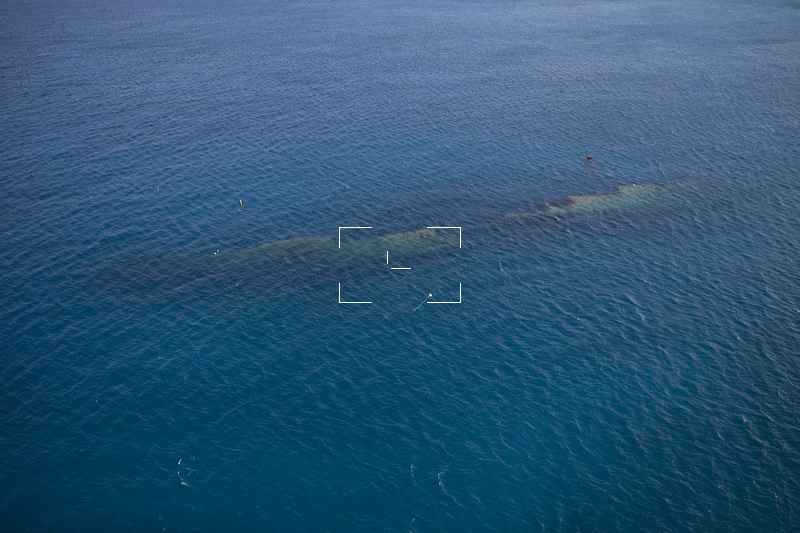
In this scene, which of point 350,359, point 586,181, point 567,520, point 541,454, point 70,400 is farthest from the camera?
point 586,181

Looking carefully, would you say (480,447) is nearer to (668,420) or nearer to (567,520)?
(567,520)

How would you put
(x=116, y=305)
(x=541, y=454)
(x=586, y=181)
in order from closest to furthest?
1. (x=541, y=454)
2. (x=116, y=305)
3. (x=586, y=181)

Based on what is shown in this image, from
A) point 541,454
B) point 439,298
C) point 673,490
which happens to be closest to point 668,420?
point 673,490

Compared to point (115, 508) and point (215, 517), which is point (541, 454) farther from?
point (115, 508)

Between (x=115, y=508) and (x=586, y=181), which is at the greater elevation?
(x=586, y=181)

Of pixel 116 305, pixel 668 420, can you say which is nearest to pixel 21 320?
pixel 116 305

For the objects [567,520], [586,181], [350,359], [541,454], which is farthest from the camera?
[586,181]

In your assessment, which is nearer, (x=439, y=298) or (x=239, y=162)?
(x=439, y=298)

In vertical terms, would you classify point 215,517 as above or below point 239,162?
below

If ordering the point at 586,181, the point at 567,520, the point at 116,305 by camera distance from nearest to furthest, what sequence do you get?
the point at 567,520 < the point at 116,305 < the point at 586,181
